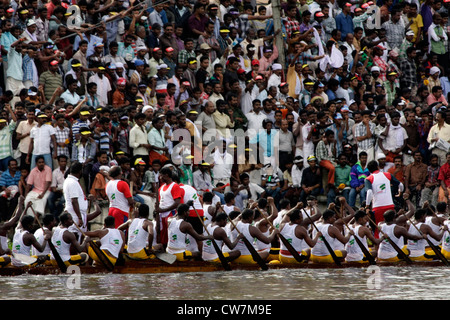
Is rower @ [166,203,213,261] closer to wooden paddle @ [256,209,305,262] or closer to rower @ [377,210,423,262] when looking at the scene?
wooden paddle @ [256,209,305,262]

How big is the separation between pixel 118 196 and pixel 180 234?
4.22 ft

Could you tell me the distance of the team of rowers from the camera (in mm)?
15438

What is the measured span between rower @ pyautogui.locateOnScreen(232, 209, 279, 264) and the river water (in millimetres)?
344

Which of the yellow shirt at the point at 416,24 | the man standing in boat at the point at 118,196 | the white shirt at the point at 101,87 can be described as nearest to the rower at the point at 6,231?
the man standing in boat at the point at 118,196

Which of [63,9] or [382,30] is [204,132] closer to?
[63,9]

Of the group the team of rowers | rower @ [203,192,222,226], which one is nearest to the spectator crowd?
rower @ [203,192,222,226]

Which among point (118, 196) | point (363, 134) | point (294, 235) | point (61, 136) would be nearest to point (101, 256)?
point (118, 196)

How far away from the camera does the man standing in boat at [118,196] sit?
16172 mm

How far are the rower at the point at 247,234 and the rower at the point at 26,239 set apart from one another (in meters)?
3.04

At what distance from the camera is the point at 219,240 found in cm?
1602

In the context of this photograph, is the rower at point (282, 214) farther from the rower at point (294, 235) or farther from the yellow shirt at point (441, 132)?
the yellow shirt at point (441, 132)

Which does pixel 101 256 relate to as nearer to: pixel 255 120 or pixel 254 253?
pixel 254 253
